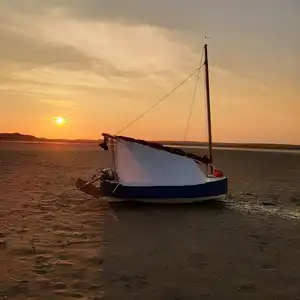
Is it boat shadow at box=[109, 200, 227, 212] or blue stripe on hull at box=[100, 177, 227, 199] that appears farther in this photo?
blue stripe on hull at box=[100, 177, 227, 199]

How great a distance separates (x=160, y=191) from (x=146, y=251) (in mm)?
10315

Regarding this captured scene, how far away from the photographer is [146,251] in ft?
44.9

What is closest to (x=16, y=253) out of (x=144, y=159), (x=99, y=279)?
(x=99, y=279)

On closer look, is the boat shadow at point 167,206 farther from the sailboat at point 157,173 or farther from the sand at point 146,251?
the sailboat at point 157,173

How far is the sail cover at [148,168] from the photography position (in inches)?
967

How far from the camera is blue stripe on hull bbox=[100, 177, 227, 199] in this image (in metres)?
23.8

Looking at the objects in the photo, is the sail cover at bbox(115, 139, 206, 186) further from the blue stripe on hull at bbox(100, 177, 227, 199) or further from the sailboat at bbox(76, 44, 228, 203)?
the blue stripe on hull at bbox(100, 177, 227, 199)

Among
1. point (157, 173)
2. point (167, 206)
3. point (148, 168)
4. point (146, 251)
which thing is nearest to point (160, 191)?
point (167, 206)

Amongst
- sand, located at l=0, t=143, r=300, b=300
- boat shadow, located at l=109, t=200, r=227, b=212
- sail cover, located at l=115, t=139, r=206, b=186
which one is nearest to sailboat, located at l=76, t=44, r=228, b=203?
sail cover, located at l=115, t=139, r=206, b=186

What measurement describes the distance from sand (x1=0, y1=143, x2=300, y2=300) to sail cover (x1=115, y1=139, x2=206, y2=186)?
1.39 metres

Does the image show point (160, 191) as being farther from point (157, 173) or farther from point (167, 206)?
point (157, 173)

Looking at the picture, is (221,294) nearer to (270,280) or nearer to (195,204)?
(270,280)

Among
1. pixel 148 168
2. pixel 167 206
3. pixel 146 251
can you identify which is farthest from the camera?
pixel 148 168

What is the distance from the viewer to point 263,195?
29734 mm
